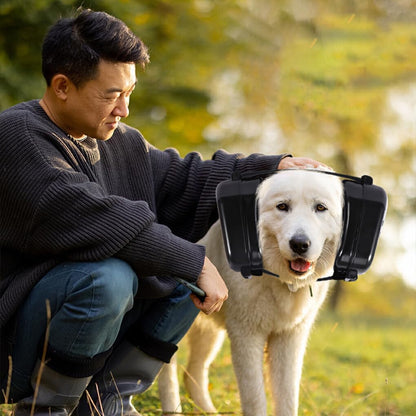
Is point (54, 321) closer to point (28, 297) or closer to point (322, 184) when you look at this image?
point (28, 297)

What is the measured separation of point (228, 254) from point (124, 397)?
0.75m

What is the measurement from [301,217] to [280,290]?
1.52 feet

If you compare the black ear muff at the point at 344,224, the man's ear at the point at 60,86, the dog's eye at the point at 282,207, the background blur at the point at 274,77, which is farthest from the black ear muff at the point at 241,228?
the background blur at the point at 274,77

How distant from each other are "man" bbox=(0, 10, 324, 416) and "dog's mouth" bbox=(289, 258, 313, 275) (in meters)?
0.35

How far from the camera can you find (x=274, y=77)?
34.8 ft

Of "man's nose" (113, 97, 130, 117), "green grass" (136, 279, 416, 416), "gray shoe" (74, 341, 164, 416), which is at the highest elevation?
"man's nose" (113, 97, 130, 117)

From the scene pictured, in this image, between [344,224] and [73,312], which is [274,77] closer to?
[344,224]

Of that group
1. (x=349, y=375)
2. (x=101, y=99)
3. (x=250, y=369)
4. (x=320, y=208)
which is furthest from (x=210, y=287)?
(x=349, y=375)

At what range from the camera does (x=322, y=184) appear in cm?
249

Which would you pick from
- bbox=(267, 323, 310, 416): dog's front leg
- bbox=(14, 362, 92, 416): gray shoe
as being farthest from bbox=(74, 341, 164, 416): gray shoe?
bbox=(267, 323, 310, 416): dog's front leg

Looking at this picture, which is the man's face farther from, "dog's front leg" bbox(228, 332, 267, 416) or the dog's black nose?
"dog's front leg" bbox(228, 332, 267, 416)

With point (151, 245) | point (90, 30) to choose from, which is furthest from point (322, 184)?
point (90, 30)

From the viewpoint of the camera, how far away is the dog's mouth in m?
2.53

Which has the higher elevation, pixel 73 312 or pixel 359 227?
pixel 359 227
